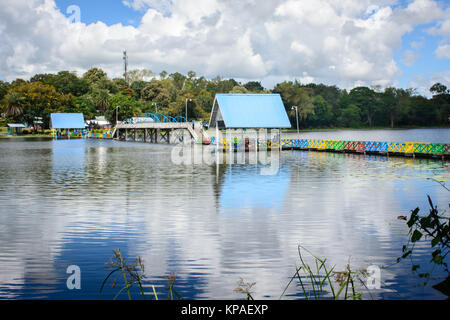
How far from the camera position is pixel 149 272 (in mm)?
9492

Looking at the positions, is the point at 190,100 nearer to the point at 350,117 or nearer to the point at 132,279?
the point at 350,117

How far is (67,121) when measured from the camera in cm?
10294

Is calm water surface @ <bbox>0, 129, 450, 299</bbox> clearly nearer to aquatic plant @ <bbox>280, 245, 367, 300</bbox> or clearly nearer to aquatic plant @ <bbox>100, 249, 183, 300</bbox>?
aquatic plant @ <bbox>100, 249, 183, 300</bbox>

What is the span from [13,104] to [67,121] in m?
14.4

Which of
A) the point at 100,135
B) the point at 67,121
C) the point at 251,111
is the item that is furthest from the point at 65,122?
the point at 251,111

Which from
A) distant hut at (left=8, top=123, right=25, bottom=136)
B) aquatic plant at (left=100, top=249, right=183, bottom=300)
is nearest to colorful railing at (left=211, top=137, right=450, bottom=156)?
aquatic plant at (left=100, top=249, right=183, bottom=300)

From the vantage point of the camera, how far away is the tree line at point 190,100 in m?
111

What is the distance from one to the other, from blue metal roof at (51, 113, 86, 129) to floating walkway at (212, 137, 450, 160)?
47831mm

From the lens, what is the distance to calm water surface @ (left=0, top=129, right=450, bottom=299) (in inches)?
356

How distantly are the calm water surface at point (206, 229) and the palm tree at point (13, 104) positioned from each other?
8782 centimetres

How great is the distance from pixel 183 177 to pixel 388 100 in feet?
395

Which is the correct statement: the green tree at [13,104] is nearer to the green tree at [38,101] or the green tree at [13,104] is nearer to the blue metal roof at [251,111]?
the green tree at [38,101]

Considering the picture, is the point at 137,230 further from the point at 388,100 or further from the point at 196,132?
the point at 388,100
